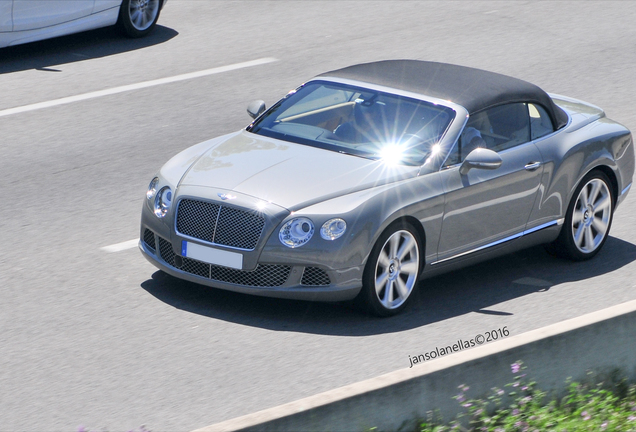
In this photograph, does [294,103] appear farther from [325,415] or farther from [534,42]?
[534,42]

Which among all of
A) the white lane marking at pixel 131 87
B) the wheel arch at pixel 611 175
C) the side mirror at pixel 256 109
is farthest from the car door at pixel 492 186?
the white lane marking at pixel 131 87

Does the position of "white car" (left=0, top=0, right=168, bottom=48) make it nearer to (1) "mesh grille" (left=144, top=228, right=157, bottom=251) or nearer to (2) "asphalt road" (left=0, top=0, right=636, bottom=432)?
(2) "asphalt road" (left=0, top=0, right=636, bottom=432)

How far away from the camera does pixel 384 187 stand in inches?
279

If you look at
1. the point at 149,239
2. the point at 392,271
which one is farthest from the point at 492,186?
the point at 149,239

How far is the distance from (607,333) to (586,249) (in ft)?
8.72

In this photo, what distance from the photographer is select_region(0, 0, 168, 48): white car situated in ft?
41.7

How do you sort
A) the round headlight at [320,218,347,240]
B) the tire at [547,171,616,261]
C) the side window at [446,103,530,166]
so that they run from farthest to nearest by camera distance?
the tire at [547,171,616,261], the side window at [446,103,530,166], the round headlight at [320,218,347,240]

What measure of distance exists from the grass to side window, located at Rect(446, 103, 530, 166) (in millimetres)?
2143

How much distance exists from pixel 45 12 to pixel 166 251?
6.78 metres

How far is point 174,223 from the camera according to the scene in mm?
7160

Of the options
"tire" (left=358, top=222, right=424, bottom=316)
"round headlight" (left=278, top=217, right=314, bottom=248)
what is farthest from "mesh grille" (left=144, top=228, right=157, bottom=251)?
"tire" (left=358, top=222, right=424, bottom=316)

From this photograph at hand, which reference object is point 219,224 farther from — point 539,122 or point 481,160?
point 539,122

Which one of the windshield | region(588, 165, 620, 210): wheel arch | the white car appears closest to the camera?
the windshield

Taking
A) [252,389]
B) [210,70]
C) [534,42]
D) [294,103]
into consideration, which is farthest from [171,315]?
[534,42]
